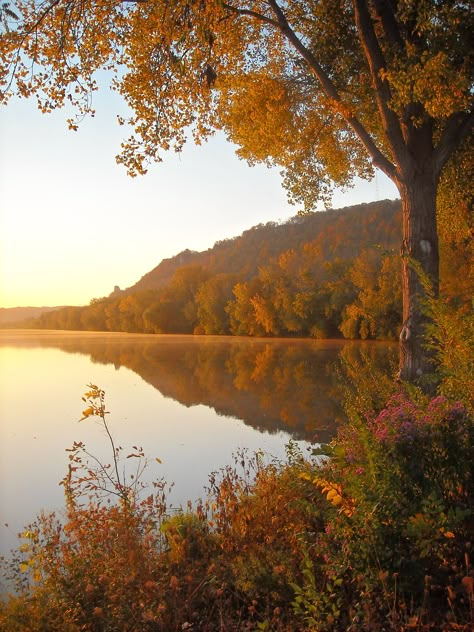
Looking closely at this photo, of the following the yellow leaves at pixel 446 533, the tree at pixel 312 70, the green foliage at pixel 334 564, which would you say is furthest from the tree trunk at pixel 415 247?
the yellow leaves at pixel 446 533

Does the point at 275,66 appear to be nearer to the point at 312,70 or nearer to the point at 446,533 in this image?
the point at 312,70

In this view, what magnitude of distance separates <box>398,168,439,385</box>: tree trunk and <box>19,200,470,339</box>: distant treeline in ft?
7.21

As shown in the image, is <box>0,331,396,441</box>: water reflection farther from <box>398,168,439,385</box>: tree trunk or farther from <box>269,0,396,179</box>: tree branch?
<box>269,0,396,179</box>: tree branch

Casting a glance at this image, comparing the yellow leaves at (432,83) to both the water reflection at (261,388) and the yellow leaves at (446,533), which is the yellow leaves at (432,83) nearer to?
the water reflection at (261,388)

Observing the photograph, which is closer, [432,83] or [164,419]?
[432,83]

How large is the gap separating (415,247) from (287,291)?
51169mm

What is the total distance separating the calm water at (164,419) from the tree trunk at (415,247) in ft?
4.51

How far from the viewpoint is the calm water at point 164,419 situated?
7.54 meters

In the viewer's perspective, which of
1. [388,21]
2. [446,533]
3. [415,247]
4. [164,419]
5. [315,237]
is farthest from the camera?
[315,237]

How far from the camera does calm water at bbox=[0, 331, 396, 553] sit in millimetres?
7539

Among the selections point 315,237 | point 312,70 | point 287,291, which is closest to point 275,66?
point 312,70

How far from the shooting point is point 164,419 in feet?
40.2

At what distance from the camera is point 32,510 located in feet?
20.5

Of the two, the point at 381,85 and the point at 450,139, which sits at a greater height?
the point at 381,85
